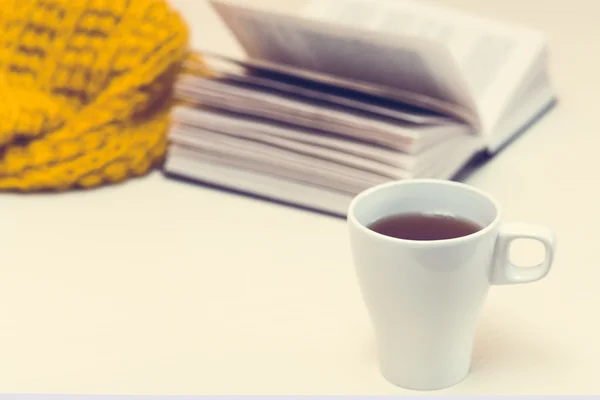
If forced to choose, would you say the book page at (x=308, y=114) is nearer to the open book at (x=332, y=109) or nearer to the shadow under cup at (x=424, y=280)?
the open book at (x=332, y=109)

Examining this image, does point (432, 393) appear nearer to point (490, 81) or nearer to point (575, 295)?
point (575, 295)

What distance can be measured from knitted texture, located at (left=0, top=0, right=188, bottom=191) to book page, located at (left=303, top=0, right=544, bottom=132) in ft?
0.55

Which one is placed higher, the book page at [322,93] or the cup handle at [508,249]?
the cup handle at [508,249]

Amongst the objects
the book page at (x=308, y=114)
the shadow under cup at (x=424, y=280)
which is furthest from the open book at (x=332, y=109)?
the shadow under cup at (x=424, y=280)

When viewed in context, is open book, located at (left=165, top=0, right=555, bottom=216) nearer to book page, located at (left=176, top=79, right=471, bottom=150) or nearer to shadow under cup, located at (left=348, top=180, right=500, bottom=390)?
book page, located at (left=176, top=79, right=471, bottom=150)

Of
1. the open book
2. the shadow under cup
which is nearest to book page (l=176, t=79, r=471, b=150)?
the open book

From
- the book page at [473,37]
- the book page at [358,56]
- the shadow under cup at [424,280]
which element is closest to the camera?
the shadow under cup at [424,280]

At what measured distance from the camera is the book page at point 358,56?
68 cm

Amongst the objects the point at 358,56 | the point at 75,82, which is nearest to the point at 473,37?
the point at 358,56

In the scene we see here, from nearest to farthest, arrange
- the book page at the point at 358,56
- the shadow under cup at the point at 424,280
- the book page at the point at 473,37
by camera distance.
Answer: the shadow under cup at the point at 424,280
the book page at the point at 358,56
the book page at the point at 473,37

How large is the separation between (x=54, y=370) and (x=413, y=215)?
246mm

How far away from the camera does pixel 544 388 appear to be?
0.49m

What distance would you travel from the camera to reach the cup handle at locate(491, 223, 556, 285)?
0.47 metres

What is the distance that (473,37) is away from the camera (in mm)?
871
